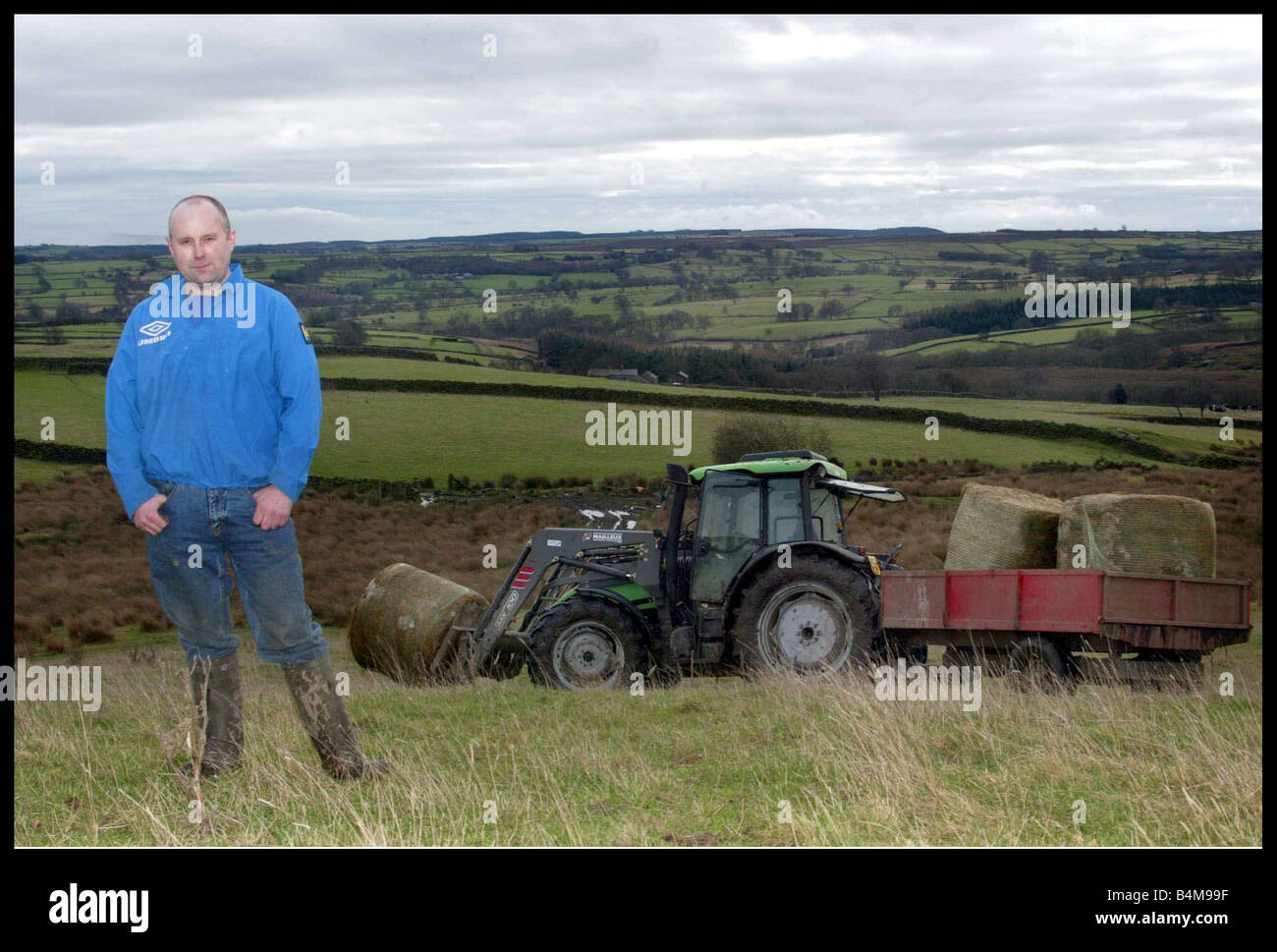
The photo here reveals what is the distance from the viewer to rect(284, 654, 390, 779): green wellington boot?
5.60 metres

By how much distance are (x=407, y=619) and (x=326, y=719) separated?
7226 mm

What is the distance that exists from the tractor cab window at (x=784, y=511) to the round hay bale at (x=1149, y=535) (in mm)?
2644

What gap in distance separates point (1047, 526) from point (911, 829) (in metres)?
7.48

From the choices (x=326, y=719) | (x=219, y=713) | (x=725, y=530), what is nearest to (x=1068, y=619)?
(x=725, y=530)

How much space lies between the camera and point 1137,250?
122 meters

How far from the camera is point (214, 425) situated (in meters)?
5.32

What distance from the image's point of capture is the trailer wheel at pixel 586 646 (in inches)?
459

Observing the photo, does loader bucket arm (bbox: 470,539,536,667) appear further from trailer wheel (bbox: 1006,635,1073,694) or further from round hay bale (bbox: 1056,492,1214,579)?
round hay bale (bbox: 1056,492,1214,579)

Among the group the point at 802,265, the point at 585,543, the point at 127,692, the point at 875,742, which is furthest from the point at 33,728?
the point at 802,265
